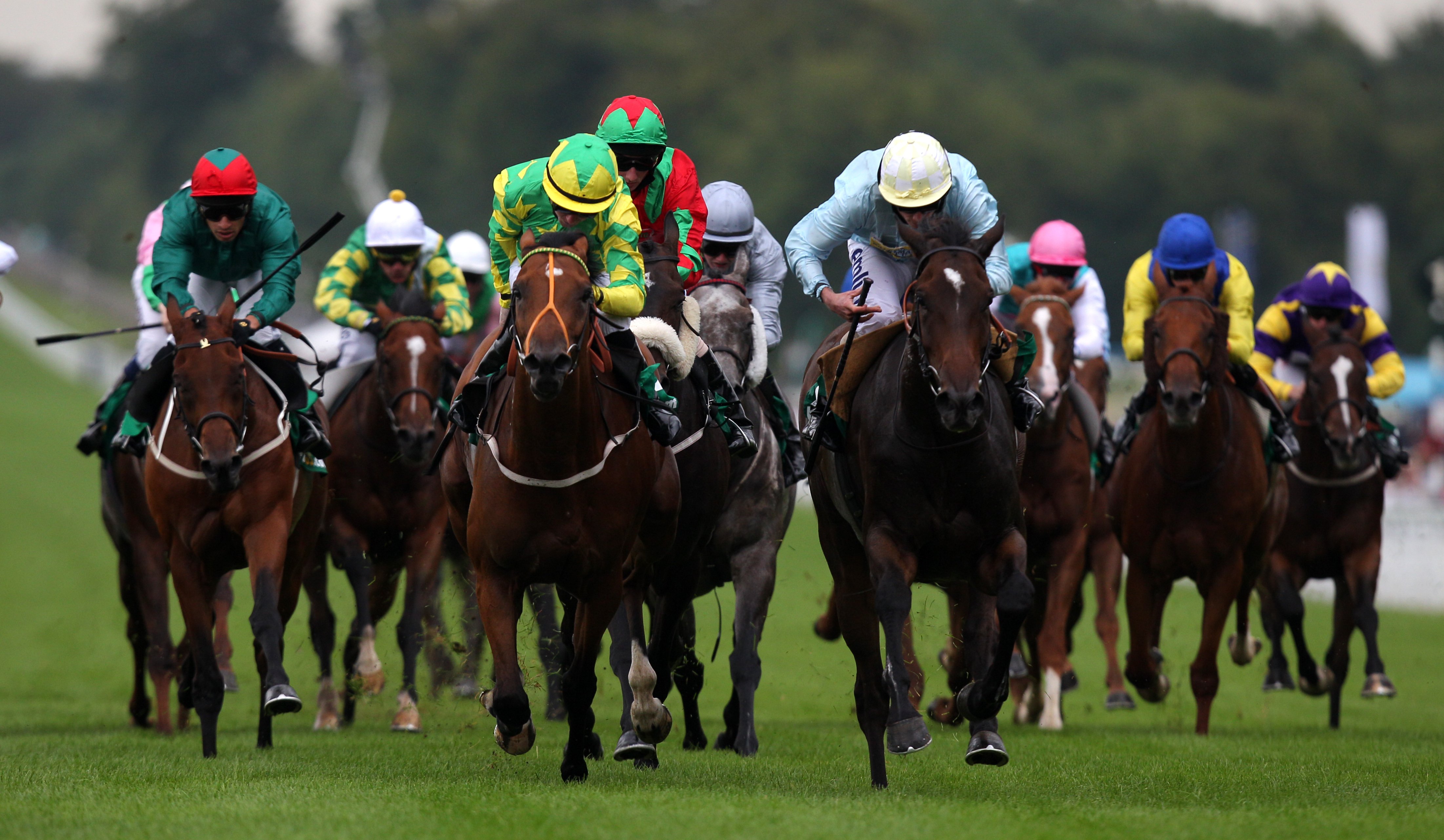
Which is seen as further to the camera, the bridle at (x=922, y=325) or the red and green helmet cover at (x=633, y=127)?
the red and green helmet cover at (x=633, y=127)

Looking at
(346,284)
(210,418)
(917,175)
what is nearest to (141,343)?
(346,284)

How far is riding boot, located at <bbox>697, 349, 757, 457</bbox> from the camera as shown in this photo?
346 inches

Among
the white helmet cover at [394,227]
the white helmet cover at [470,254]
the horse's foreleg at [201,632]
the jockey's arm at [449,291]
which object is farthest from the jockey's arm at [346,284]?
the horse's foreleg at [201,632]

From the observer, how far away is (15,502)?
32281mm

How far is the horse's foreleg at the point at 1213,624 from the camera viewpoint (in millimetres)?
10414

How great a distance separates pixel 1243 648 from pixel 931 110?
2106 inches

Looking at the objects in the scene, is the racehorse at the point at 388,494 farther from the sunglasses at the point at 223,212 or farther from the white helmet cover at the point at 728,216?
the white helmet cover at the point at 728,216

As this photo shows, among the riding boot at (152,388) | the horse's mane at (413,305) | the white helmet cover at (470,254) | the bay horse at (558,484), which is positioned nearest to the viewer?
A: the bay horse at (558,484)

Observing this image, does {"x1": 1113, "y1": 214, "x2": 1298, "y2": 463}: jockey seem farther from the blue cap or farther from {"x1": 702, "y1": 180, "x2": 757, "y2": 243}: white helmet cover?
{"x1": 702, "y1": 180, "x2": 757, "y2": 243}: white helmet cover

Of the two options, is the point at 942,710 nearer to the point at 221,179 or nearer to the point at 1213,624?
the point at 1213,624

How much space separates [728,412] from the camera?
8.84 metres

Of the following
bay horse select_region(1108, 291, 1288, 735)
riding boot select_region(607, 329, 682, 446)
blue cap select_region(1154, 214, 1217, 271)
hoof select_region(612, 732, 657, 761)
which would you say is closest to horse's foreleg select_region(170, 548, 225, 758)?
hoof select_region(612, 732, 657, 761)

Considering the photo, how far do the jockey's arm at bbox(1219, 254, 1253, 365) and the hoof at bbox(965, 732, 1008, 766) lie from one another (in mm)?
4186

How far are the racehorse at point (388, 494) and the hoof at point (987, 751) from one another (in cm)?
452
